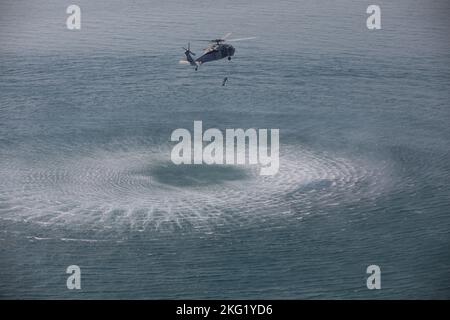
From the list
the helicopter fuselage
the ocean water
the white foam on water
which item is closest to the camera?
the ocean water

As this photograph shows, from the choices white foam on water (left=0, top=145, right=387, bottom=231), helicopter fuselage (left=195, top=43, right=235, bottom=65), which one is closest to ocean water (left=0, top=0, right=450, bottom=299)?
white foam on water (left=0, top=145, right=387, bottom=231)

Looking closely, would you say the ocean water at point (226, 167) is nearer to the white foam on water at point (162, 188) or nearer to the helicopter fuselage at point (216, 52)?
the white foam on water at point (162, 188)

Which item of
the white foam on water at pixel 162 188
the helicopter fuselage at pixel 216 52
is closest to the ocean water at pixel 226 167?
the white foam on water at pixel 162 188

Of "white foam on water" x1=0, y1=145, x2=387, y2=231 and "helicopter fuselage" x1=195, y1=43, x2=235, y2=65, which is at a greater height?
"helicopter fuselage" x1=195, y1=43, x2=235, y2=65

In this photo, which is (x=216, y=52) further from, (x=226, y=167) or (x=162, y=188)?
(x=162, y=188)

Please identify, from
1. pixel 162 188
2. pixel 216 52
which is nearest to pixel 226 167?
pixel 162 188

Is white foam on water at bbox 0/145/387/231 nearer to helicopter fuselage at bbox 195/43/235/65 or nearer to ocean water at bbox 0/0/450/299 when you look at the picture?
ocean water at bbox 0/0/450/299
